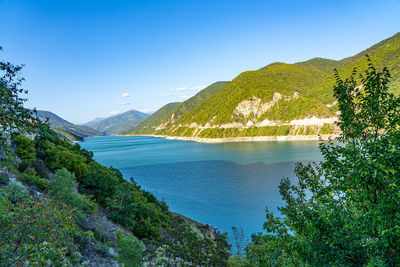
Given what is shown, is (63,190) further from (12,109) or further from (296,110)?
(296,110)

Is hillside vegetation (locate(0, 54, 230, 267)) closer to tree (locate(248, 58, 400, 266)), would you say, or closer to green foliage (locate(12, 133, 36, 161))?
green foliage (locate(12, 133, 36, 161))

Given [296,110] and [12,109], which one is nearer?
[12,109]

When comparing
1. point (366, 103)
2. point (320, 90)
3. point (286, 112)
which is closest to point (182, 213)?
point (366, 103)

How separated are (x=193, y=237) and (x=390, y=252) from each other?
331 inches

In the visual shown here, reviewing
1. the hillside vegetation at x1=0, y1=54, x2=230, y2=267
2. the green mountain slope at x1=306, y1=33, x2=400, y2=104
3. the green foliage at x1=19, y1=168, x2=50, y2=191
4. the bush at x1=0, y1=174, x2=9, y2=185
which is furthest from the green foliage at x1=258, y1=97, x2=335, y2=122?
the bush at x1=0, y1=174, x2=9, y2=185

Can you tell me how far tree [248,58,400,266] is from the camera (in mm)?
4449

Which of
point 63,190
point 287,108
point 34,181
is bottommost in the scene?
point 63,190

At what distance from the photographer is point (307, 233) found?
265 inches

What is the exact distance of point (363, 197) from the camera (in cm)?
489

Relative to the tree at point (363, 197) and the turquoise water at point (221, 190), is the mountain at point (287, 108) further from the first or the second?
the tree at point (363, 197)

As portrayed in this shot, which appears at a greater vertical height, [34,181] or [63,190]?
[34,181]

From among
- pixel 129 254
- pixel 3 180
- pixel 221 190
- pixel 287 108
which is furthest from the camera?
pixel 287 108

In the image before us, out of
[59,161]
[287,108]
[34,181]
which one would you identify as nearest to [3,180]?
[34,181]

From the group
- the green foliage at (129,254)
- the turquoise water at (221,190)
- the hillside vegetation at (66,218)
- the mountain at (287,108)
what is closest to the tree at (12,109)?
the hillside vegetation at (66,218)
